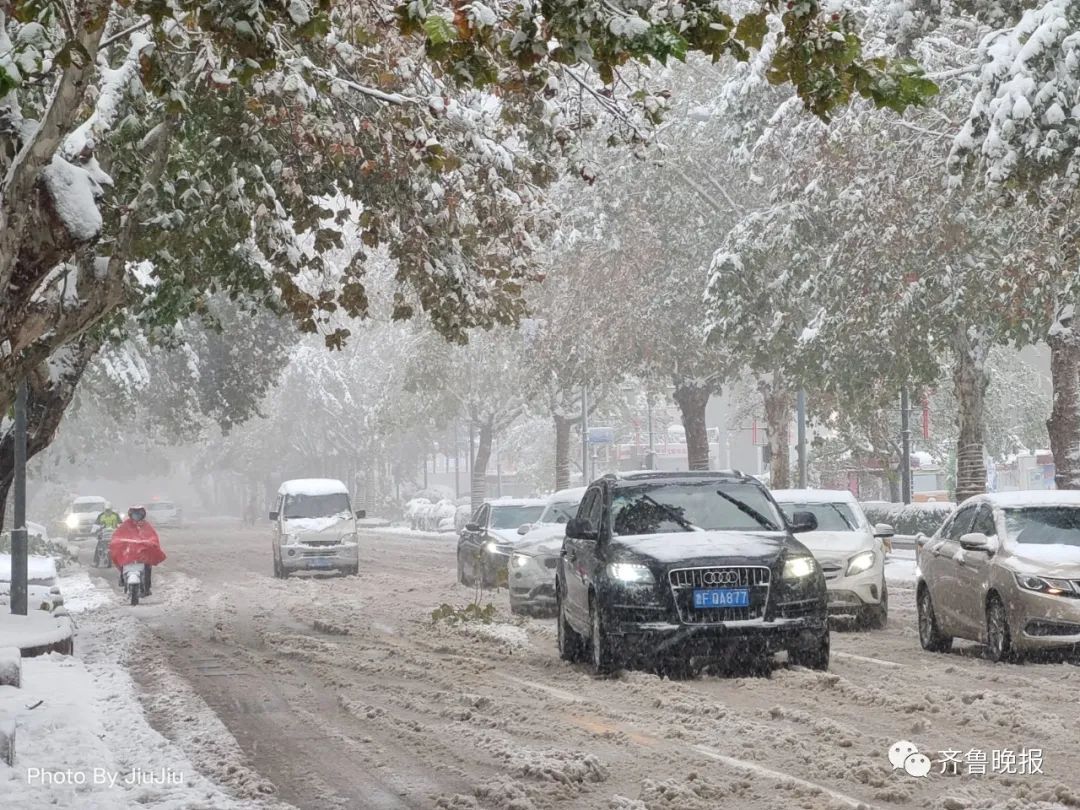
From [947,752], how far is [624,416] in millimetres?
70547

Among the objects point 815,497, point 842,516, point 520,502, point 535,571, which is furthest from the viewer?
point 520,502

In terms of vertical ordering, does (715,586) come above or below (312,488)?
below

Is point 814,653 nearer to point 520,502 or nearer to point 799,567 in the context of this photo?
point 799,567

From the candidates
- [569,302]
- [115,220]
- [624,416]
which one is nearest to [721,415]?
[624,416]

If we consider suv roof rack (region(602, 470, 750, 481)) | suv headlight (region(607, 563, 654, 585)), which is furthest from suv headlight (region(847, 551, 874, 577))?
suv headlight (region(607, 563, 654, 585))

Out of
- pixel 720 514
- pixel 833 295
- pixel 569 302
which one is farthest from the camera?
pixel 569 302

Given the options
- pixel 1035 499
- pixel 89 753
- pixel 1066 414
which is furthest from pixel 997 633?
pixel 1066 414

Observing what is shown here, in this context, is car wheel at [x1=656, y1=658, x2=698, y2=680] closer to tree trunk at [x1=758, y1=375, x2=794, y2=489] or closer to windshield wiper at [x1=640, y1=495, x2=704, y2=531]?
windshield wiper at [x1=640, y1=495, x2=704, y2=531]

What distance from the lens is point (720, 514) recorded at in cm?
1448

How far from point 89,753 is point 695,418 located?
122 ft

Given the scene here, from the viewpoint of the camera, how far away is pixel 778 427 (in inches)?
1651

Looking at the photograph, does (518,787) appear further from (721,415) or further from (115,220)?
(721,415)

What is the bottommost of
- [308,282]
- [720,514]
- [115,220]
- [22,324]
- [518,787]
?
[518,787]

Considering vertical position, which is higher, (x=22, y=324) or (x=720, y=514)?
(x=22, y=324)
